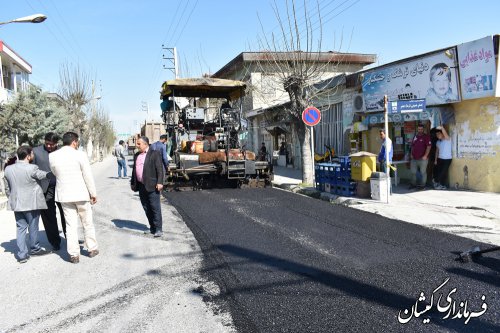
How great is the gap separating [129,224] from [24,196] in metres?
2.66

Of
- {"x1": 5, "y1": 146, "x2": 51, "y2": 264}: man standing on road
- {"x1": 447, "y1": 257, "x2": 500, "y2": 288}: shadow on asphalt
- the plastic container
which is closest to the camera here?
{"x1": 447, "y1": 257, "x2": 500, "y2": 288}: shadow on asphalt

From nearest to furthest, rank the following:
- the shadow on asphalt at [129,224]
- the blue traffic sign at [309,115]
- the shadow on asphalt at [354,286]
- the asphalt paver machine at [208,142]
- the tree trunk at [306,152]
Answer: the shadow on asphalt at [354,286], the shadow on asphalt at [129,224], the blue traffic sign at [309,115], the asphalt paver machine at [208,142], the tree trunk at [306,152]

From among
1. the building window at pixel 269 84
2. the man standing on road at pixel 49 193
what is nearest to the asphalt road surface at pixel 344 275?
the man standing on road at pixel 49 193

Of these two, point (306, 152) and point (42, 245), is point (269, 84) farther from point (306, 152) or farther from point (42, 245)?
point (42, 245)

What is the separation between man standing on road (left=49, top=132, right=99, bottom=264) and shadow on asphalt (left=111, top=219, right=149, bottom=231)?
2088mm

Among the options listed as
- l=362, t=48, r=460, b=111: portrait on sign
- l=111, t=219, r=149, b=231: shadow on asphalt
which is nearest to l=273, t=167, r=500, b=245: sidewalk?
l=362, t=48, r=460, b=111: portrait on sign

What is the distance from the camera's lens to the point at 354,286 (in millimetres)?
4312

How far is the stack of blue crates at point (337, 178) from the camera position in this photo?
10.7 meters

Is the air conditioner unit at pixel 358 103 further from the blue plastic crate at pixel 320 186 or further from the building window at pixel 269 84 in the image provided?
the blue plastic crate at pixel 320 186

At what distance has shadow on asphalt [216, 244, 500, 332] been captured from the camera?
136 inches

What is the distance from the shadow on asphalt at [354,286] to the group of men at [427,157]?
6.38 m

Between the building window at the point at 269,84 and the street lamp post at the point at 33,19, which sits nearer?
the street lamp post at the point at 33,19

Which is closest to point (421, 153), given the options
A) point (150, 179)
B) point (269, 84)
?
point (150, 179)

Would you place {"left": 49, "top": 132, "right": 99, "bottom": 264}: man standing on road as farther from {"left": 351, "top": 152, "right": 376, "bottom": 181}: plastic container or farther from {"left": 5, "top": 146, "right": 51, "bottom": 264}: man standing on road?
{"left": 351, "top": 152, "right": 376, "bottom": 181}: plastic container
